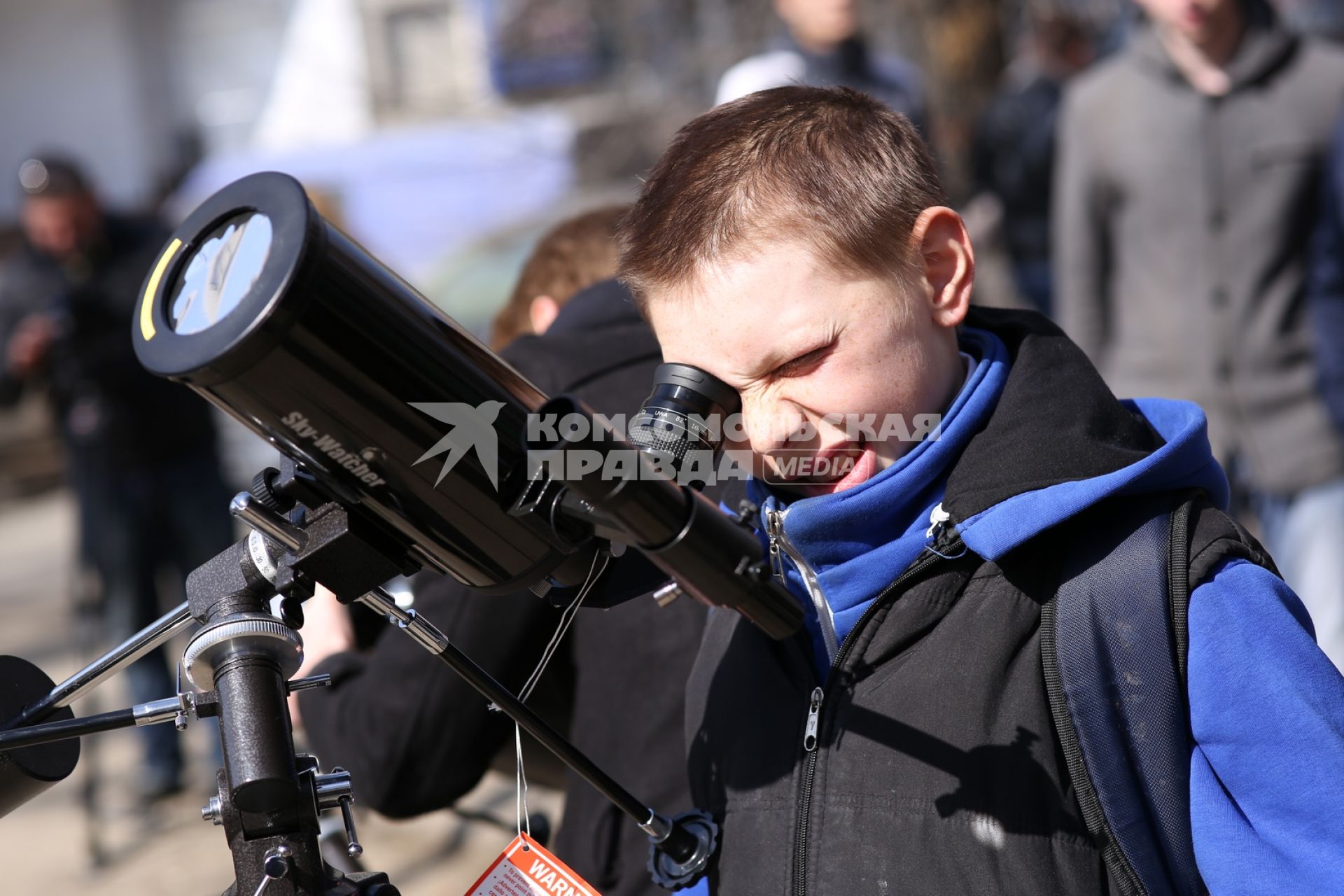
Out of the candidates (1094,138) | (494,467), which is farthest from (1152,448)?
(1094,138)

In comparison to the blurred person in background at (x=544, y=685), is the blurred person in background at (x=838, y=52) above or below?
above

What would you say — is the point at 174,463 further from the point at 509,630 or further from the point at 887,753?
the point at 887,753

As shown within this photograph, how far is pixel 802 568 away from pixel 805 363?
0.25 m

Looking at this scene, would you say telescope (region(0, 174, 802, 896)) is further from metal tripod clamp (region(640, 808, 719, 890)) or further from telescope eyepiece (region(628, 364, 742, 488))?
metal tripod clamp (region(640, 808, 719, 890))

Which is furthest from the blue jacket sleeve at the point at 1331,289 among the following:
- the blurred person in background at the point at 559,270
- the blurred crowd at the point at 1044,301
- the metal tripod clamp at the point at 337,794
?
the metal tripod clamp at the point at 337,794

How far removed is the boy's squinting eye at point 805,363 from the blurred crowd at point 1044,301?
2.26 ft

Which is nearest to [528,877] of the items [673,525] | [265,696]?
[265,696]

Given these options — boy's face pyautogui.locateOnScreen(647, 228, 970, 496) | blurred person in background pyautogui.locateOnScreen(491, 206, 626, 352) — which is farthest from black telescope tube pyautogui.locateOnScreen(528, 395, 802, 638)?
blurred person in background pyautogui.locateOnScreen(491, 206, 626, 352)

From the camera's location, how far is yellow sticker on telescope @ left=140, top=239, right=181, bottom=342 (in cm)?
120

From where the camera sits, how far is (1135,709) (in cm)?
134

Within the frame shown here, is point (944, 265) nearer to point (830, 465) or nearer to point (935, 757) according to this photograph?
point (830, 465)

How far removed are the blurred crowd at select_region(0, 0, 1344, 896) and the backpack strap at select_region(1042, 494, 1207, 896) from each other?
0.76 metres

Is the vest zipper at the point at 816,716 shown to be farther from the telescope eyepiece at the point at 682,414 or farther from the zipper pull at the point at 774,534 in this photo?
the telescope eyepiece at the point at 682,414

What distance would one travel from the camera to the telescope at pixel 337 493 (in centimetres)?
116
